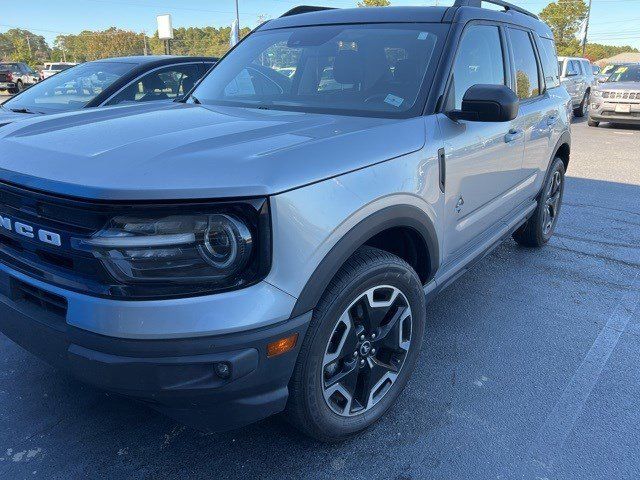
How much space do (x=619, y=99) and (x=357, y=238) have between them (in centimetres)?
1411

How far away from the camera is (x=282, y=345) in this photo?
1.82 m

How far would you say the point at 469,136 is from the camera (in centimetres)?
281

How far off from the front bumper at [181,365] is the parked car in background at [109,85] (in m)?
3.97

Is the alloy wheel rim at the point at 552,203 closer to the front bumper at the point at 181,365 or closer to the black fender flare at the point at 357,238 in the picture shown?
the black fender flare at the point at 357,238

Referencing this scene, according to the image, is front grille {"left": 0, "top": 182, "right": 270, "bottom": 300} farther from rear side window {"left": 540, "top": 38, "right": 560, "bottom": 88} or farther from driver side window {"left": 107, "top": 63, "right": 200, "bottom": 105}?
driver side window {"left": 107, "top": 63, "right": 200, "bottom": 105}

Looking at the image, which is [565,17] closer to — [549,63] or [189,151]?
[549,63]

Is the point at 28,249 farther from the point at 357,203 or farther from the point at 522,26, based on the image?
the point at 522,26

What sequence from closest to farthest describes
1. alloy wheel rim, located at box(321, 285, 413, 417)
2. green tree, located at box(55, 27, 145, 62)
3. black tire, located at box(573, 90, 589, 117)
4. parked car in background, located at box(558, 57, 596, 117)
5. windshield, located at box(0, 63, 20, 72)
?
alloy wheel rim, located at box(321, 285, 413, 417) < parked car in background, located at box(558, 57, 596, 117) < black tire, located at box(573, 90, 589, 117) < windshield, located at box(0, 63, 20, 72) < green tree, located at box(55, 27, 145, 62)

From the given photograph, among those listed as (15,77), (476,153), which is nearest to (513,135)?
(476,153)

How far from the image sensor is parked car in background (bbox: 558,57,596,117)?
1481 centimetres

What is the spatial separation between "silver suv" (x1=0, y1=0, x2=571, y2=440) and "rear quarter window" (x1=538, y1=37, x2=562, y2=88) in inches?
68.8

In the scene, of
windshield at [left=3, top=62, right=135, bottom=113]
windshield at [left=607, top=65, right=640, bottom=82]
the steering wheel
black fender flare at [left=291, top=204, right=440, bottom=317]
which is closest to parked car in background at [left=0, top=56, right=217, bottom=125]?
windshield at [left=3, top=62, right=135, bottom=113]

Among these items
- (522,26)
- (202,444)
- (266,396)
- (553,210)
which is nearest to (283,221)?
(266,396)

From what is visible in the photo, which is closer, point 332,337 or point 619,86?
point 332,337
